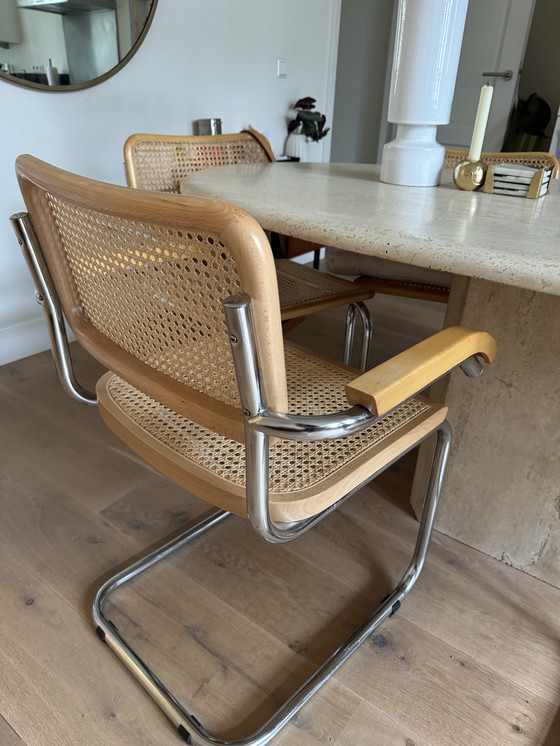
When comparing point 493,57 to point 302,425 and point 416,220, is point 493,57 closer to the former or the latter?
point 416,220

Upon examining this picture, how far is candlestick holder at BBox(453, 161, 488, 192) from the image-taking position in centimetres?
110

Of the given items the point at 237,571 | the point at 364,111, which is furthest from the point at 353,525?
the point at 364,111

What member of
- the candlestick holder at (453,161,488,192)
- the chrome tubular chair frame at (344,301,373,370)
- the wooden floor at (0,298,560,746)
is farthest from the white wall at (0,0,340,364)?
the candlestick holder at (453,161,488,192)

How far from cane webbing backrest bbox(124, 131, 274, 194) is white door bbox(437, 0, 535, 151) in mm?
2237

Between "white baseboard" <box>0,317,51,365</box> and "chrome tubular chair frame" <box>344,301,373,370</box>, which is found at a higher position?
"chrome tubular chair frame" <box>344,301,373,370</box>

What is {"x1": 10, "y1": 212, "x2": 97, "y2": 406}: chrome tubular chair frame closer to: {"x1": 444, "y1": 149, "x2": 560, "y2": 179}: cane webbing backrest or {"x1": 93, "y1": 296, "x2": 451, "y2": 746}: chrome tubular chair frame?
{"x1": 93, "y1": 296, "x2": 451, "y2": 746}: chrome tubular chair frame

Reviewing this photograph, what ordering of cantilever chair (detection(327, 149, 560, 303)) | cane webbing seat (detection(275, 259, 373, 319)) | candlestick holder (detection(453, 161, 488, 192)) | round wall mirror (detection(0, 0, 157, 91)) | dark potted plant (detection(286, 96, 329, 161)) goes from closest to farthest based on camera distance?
candlestick holder (detection(453, 161, 488, 192)), cane webbing seat (detection(275, 259, 373, 319)), cantilever chair (detection(327, 149, 560, 303)), round wall mirror (detection(0, 0, 157, 91)), dark potted plant (detection(286, 96, 329, 161))

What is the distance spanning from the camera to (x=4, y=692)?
0.88 metres

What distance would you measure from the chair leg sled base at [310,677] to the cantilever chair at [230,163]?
536 millimetres

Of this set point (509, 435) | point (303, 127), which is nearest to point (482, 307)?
point (509, 435)

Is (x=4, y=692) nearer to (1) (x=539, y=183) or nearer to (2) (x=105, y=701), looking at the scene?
(2) (x=105, y=701)

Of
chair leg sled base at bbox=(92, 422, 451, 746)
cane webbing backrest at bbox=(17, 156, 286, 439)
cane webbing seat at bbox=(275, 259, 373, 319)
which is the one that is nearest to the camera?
cane webbing backrest at bbox=(17, 156, 286, 439)

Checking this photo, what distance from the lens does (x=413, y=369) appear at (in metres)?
0.58

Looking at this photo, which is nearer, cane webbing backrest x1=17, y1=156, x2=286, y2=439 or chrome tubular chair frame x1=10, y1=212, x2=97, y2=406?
cane webbing backrest x1=17, y1=156, x2=286, y2=439
